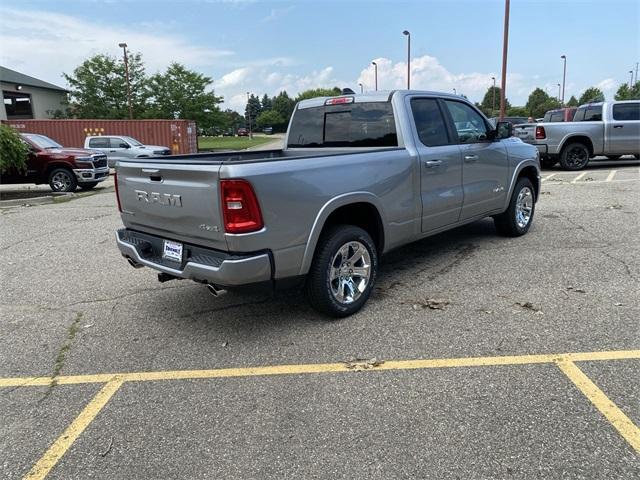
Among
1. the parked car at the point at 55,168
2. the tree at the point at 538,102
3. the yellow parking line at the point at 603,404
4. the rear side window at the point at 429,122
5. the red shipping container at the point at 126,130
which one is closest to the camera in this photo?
the yellow parking line at the point at 603,404

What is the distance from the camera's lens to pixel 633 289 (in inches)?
184

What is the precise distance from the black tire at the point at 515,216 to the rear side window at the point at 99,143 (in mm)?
18644

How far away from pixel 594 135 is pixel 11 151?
1574 cm

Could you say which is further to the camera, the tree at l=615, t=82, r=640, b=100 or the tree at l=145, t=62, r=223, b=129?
the tree at l=615, t=82, r=640, b=100

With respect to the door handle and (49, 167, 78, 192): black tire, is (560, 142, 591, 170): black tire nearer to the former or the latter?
the door handle

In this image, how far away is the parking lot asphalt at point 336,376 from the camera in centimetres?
251

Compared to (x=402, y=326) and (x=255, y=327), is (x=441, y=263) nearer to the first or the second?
(x=402, y=326)

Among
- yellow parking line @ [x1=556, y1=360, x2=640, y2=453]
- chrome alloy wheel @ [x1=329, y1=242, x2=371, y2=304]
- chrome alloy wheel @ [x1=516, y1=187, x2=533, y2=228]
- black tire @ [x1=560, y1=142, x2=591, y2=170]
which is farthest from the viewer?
black tire @ [x1=560, y1=142, x2=591, y2=170]

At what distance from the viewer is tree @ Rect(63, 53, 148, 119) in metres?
41.8

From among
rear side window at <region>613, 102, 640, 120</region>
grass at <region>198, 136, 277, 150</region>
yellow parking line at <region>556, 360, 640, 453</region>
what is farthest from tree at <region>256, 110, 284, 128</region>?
yellow parking line at <region>556, 360, 640, 453</region>

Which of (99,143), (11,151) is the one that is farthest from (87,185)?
(99,143)

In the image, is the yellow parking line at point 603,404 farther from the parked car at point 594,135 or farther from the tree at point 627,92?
the tree at point 627,92

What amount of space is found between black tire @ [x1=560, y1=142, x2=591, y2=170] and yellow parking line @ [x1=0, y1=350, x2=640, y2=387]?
12.5m

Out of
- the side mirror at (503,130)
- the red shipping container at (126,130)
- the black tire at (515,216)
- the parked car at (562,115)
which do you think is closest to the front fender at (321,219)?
the side mirror at (503,130)
